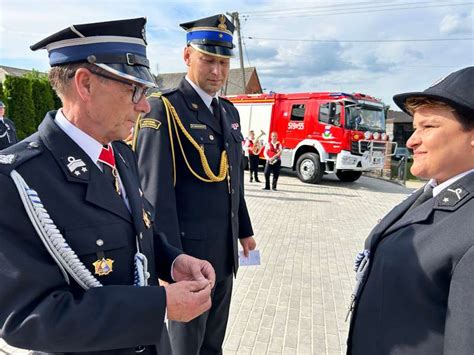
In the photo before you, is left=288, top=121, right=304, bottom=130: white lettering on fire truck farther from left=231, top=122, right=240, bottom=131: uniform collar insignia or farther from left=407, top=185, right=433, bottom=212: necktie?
left=407, top=185, right=433, bottom=212: necktie

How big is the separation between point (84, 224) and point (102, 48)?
58 cm

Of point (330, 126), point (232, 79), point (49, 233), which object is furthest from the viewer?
point (232, 79)

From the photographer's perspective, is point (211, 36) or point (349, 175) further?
point (349, 175)

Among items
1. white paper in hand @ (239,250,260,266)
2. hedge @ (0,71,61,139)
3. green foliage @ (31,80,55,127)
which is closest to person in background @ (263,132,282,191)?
white paper in hand @ (239,250,260,266)

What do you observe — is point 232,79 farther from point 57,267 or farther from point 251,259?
point 57,267

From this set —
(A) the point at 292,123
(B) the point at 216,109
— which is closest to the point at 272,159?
(A) the point at 292,123

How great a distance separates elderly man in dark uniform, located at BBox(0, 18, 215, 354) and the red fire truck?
10.6 meters

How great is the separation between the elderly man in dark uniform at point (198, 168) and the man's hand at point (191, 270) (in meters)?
0.48

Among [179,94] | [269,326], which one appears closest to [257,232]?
[269,326]

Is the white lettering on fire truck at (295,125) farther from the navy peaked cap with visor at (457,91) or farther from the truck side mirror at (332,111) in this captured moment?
the navy peaked cap with visor at (457,91)

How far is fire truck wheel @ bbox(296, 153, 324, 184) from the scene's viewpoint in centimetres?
1216

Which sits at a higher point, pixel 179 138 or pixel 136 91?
pixel 136 91

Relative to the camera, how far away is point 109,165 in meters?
1.33

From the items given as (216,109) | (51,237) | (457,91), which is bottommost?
(51,237)
